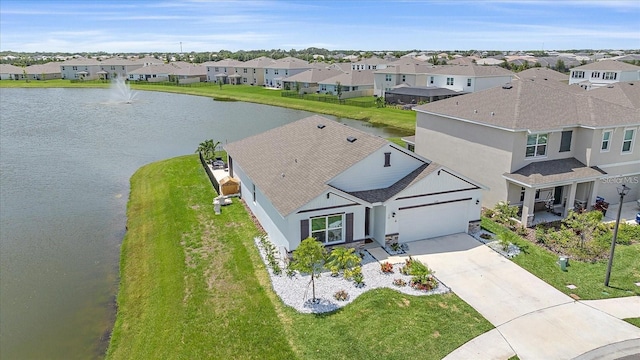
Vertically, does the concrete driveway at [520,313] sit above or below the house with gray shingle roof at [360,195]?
below

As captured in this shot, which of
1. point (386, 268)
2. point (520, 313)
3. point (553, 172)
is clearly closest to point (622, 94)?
point (553, 172)

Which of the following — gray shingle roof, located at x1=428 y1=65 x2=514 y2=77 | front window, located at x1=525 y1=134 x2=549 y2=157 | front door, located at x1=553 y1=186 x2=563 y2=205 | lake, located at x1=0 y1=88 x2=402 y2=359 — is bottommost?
lake, located at x1=0 y1=88 x2=402 y2=359

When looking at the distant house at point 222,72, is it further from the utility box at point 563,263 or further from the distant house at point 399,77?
the utility box at point 563,263

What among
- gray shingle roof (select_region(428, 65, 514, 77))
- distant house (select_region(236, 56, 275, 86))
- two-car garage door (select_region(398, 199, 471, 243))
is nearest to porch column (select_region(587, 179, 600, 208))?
two-car garage door (select_region(398, 199, 471, 243))

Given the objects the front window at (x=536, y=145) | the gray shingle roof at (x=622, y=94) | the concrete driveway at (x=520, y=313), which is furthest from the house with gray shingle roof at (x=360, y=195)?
the gray shingle roof at (x=622, y=94)

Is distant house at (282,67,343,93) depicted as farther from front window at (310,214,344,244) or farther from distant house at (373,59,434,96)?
front window at (310,214,344,244)

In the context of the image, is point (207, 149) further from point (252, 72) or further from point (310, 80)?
point (252, 72)
